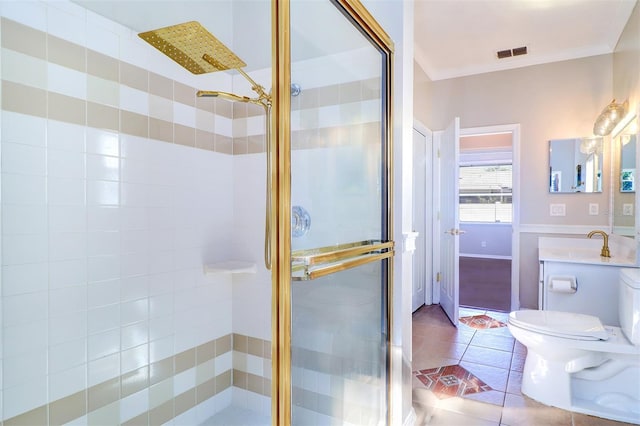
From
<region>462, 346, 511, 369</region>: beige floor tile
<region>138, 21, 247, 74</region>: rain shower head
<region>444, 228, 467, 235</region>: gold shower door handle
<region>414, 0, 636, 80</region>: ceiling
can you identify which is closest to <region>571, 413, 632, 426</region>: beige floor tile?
<region>462, 346, 511, 369</region>: beige floor tile

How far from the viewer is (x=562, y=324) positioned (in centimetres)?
213

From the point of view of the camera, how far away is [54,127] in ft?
4.32

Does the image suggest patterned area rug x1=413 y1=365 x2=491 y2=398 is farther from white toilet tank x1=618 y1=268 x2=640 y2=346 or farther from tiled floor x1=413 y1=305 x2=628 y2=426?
white toilet tank x1=618 y1=268 x2=640 y2=346

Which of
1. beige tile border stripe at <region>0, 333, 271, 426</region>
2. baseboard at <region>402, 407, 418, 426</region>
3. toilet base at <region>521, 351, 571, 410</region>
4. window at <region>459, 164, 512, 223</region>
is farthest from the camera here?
window at <region>459, 164, 512, 223</region>

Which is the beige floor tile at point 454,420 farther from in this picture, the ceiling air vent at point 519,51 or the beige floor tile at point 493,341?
the ceiling air vent at point 519,51

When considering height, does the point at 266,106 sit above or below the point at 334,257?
above

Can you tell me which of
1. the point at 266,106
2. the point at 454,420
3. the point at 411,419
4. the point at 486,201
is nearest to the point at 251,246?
the point at 266,106

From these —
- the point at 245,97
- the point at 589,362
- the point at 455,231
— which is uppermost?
the point at 245,97

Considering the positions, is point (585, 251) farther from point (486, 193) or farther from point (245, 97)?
point (486, 193)

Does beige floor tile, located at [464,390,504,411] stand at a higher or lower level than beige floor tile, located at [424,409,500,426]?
higher

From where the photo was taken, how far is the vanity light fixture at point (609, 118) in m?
2.87

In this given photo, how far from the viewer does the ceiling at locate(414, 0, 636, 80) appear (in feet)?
9.02

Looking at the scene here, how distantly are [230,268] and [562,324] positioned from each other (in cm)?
193

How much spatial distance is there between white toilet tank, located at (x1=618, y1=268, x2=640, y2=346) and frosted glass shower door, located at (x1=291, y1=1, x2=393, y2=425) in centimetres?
136
